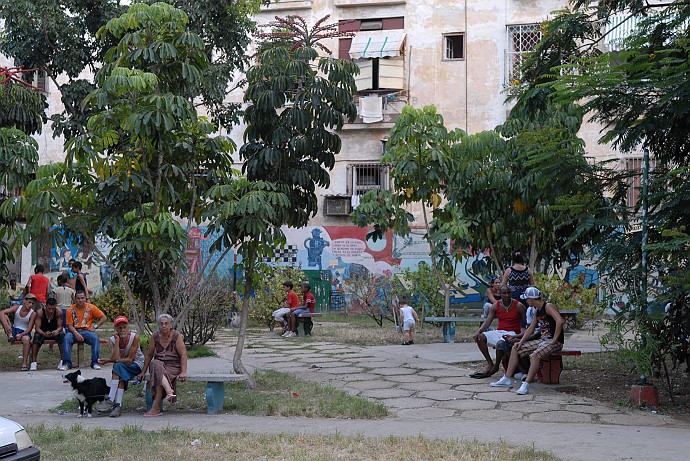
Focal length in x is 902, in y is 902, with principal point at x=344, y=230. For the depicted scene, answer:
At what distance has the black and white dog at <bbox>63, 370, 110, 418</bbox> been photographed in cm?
1012

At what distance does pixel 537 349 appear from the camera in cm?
1146

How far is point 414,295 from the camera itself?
65.5 ft

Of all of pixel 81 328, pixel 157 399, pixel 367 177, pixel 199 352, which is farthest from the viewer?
pixel 367 177

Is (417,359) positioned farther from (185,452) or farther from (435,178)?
(185,452)

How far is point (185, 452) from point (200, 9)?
12651 mm

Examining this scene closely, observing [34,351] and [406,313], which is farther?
[406,313]

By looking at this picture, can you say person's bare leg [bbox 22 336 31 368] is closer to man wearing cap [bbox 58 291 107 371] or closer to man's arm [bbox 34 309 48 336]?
man's arm [bbox 34 309 48 336]

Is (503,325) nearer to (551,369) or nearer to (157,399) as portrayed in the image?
(551,369)

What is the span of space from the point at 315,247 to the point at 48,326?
1296 centimetres

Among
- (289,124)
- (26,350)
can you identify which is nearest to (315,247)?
(26,350)

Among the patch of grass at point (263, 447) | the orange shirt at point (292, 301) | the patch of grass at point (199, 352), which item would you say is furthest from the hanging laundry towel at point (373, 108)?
the patch of grass at point (263, 447)

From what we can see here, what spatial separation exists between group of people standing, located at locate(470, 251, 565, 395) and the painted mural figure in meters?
14.4

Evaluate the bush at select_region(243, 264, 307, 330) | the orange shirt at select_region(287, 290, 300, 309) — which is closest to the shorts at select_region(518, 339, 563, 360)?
the orange shirt at select_region(287, 290, 300, 309)

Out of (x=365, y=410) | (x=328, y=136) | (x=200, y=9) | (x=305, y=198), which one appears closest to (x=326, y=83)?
(x=328, y=136)
